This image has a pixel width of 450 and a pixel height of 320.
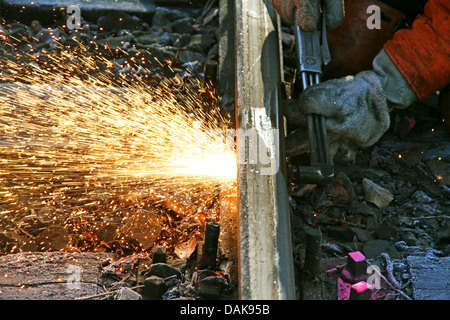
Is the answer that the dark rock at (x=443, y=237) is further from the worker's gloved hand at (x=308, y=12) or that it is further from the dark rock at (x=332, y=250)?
the worker's gloved hand at (x=308, y=12)

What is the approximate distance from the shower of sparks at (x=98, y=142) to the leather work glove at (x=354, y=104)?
52 cm

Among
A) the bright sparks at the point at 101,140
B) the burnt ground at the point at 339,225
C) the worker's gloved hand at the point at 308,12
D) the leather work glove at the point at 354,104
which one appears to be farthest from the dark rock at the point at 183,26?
the leather work glove at the point at 354,104

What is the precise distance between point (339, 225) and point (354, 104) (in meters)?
0.75

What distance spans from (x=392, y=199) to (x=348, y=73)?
104cm

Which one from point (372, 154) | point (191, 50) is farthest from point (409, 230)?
point (191, 50)

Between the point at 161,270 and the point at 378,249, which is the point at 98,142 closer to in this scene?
the point at 161,270

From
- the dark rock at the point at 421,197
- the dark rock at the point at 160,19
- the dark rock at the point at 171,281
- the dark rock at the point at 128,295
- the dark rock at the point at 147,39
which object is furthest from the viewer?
the dark rock at the point at 160,19

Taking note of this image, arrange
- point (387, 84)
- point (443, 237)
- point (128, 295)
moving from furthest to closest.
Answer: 1. point (387, 84)
2. point (443, 237)
3. point (128, 295)

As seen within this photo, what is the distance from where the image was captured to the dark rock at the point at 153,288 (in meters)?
2.40

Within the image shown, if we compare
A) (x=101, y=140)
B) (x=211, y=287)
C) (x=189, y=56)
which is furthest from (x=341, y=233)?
(x=189, y=56)

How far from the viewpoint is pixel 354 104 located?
2.93 metres

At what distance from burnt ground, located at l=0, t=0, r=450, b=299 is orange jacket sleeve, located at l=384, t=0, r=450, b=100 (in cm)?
56

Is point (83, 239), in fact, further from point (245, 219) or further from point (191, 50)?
point (191, 50)
